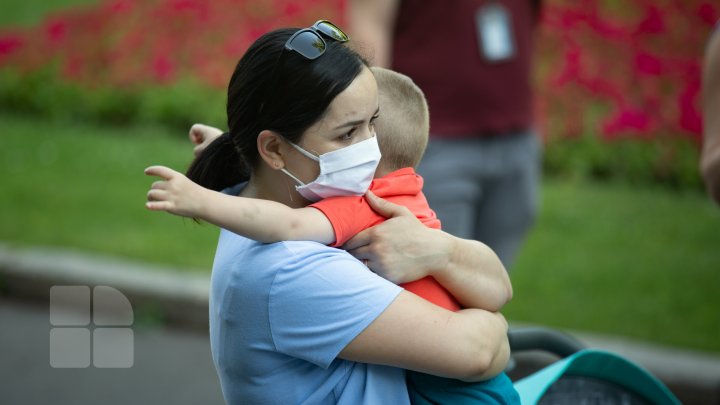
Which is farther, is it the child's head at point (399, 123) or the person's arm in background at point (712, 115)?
the person's arm in background at point (712, 115)

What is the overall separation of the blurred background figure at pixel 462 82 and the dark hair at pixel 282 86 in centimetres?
145

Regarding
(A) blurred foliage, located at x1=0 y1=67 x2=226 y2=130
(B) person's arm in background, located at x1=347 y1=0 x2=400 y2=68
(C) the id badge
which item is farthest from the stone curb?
(A) blurred foliage, located at x1=0 y1=67 x2=226 y2=130

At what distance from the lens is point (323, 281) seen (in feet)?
5.87

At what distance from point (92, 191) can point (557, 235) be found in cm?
311

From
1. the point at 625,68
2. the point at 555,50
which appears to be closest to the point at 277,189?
the point at 625,68

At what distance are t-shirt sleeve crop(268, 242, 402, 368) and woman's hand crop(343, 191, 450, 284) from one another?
8cm

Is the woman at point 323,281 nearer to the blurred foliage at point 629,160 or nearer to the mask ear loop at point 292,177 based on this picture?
the mask ear loop at point 292,177

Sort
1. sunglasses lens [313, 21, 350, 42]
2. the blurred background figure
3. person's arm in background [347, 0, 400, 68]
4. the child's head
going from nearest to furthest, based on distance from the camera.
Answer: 1. sunglasses lens [313, 21, 350, 42]
2. the child's head
3. person's arm in background [347, 0, 400, 68]
4. the blurred background figure

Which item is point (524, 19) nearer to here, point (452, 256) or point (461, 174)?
point (461, 174)

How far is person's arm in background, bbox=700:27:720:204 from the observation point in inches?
97.7

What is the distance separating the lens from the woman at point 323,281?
5.91 ft

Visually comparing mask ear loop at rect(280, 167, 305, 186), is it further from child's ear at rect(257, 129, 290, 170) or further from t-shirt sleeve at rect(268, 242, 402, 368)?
t-shirt sleeve at rect(268, 242, 402, 368)

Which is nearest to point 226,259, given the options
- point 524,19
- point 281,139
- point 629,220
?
point 281,139

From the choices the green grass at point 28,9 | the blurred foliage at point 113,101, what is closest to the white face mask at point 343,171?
the blurred foliage at point 113,101
